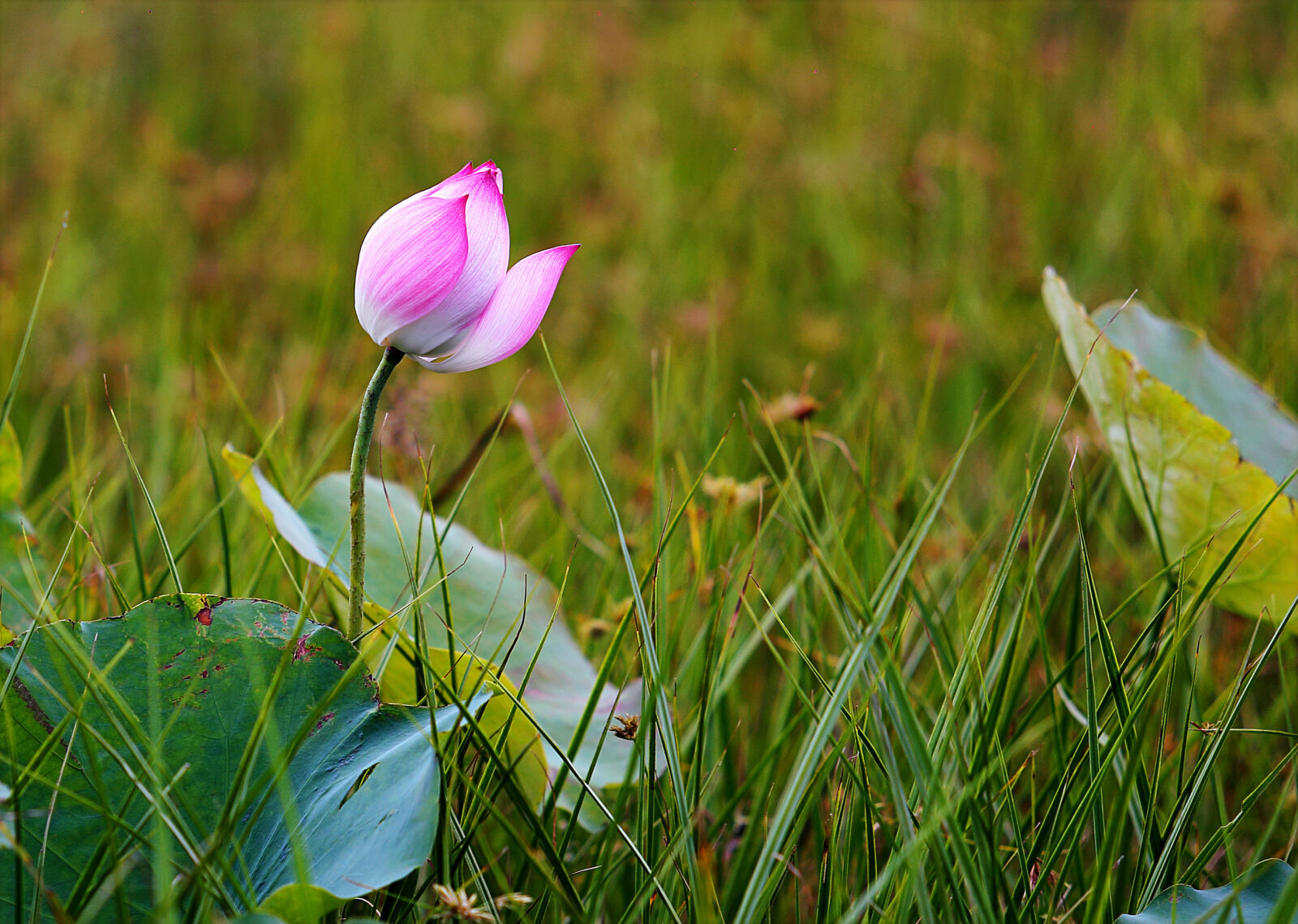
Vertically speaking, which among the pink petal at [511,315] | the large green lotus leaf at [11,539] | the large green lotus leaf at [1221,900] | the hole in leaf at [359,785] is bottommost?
the large green lotus leaf at [1221,900]

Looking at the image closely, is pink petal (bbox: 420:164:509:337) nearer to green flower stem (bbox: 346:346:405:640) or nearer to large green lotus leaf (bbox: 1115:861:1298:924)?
green flower stem (bbox: 346:346:405:640)

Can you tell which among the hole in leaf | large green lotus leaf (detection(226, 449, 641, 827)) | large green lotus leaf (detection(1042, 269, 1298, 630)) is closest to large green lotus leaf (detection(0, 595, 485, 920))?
the hole in leaf

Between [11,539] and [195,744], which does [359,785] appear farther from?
[11,539]

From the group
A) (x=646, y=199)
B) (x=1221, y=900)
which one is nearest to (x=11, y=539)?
(x=1221, y=900)

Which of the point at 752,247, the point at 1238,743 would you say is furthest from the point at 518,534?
the point at 752,247

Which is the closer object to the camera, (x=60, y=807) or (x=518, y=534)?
(x=60, y=807)

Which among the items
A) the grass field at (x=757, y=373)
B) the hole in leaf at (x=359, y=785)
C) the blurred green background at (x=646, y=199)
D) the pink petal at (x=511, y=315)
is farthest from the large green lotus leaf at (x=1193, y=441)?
the hole in leaf at (x=359, y=785)

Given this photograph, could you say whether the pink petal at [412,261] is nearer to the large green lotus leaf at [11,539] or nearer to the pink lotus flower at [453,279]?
the pink lotus flower at [453,279]

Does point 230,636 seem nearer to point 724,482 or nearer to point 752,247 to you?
point 724,482
